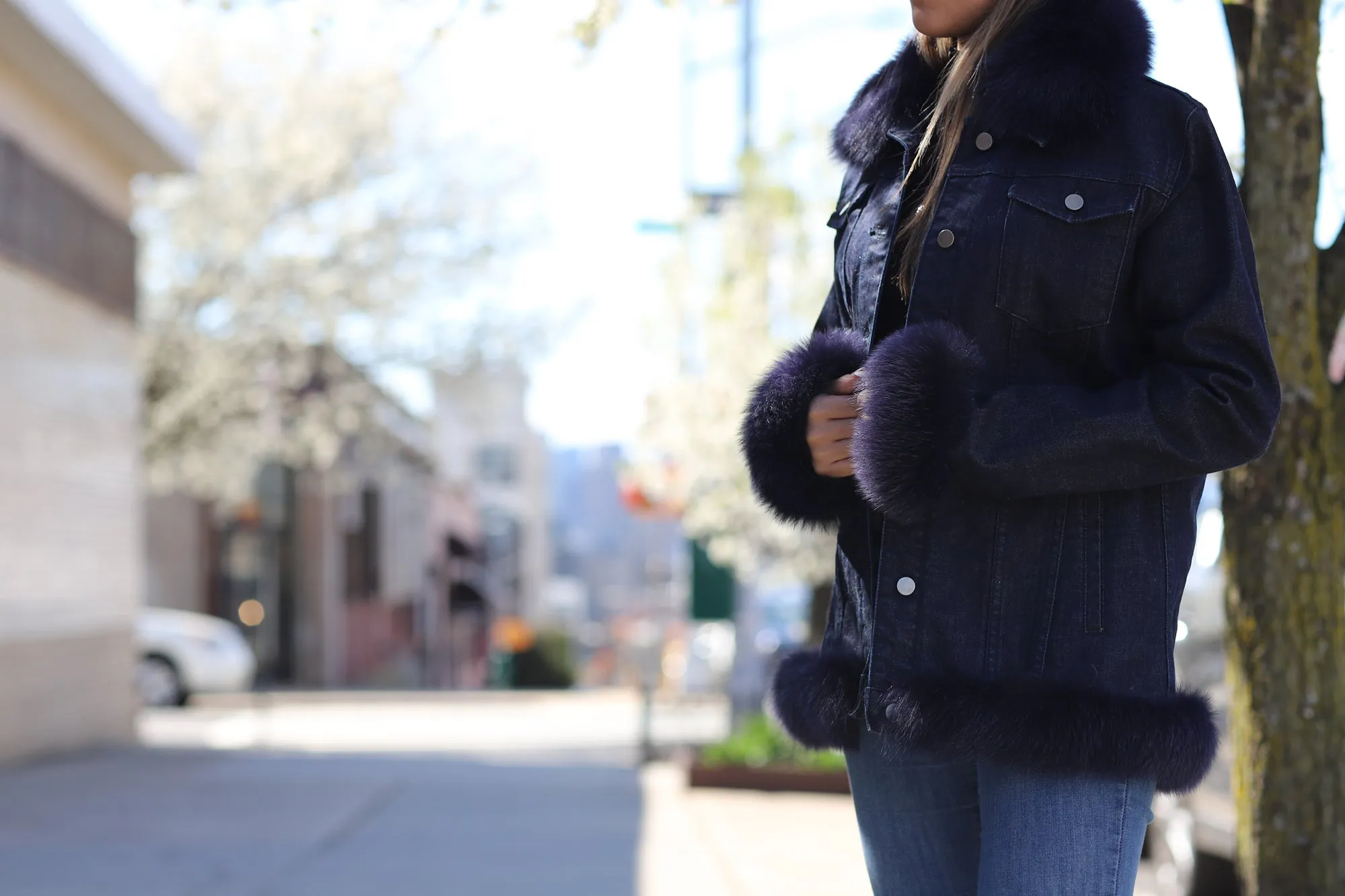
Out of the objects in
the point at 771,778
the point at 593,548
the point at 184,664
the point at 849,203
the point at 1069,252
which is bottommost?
the point at 593,548

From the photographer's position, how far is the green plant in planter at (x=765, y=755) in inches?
390

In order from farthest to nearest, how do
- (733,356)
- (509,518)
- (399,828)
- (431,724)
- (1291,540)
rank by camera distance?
1. (509,518)
2. (431,724)
3. (733,356)
4. (399,828)
5. (1291,540)

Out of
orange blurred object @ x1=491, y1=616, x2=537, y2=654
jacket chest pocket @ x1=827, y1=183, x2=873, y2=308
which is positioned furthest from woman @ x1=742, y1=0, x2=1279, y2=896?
orange blurred object @ x1=491, y1=616, x2=537, y2=654

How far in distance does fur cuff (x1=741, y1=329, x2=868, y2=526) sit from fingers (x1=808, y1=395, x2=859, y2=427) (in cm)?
3

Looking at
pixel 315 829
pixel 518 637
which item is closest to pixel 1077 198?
pixel 315 829

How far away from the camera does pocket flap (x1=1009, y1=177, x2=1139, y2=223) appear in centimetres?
194

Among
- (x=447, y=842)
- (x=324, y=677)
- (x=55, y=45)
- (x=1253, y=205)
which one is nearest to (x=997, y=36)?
(x=1253, y=205)

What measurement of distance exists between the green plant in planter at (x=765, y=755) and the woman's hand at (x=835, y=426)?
25.9ft

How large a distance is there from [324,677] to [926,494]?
3049 cm

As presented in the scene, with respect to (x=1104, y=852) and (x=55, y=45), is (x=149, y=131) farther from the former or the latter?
(x=1104, y=852)

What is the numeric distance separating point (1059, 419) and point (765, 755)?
27.9ft

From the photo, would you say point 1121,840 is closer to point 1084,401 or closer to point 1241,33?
point 1084,401

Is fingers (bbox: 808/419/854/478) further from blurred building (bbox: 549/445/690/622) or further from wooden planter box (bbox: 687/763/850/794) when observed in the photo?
blurred building (bbox: 549/445/690/622)

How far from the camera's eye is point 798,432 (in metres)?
2.19
